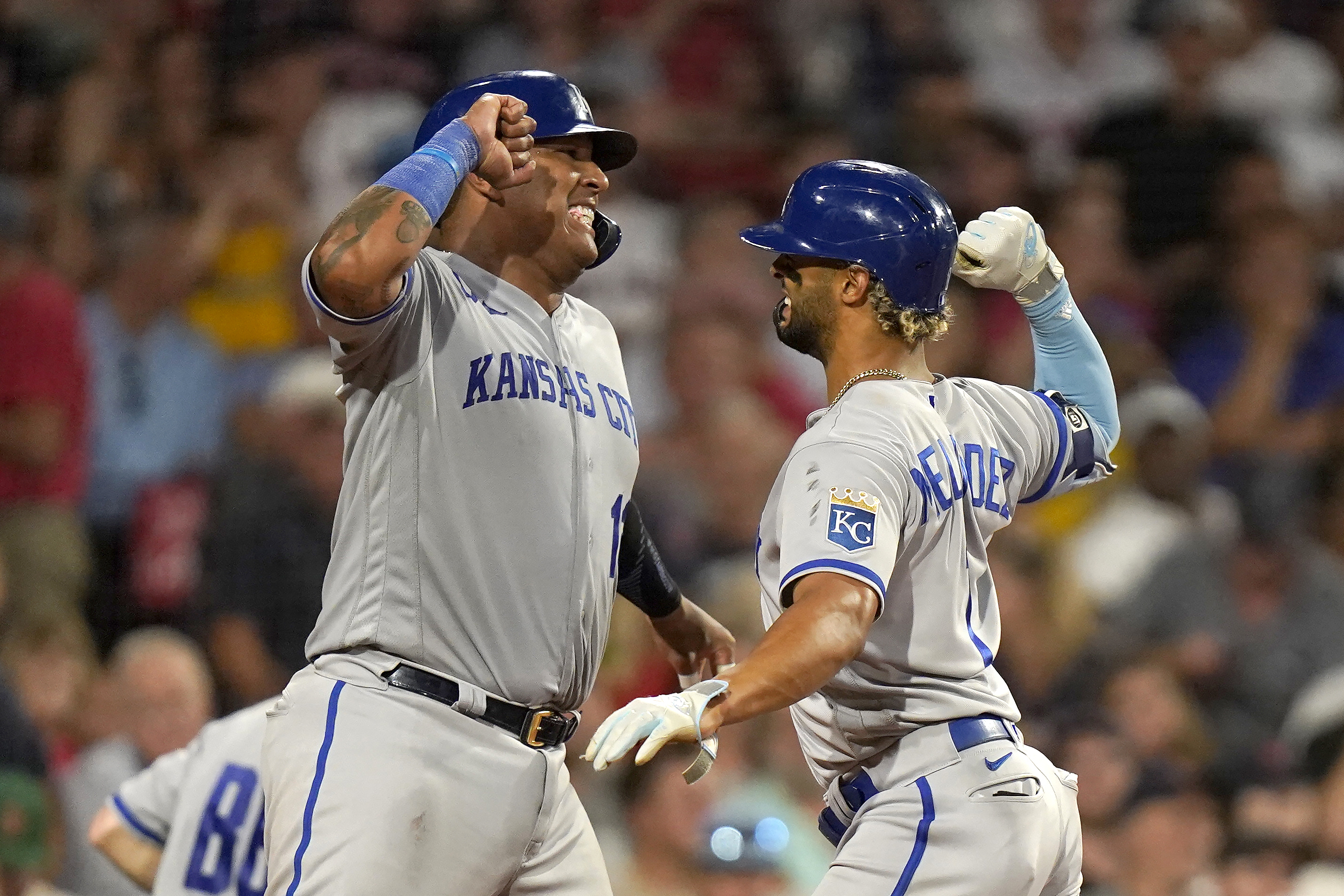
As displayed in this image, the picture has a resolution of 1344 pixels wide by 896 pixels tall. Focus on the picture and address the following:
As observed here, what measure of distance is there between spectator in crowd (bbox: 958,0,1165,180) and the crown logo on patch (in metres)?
5.06

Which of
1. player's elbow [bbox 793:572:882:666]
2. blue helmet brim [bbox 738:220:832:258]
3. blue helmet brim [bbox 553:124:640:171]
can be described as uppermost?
blue helmet brim [bbox 553:124:640:171]

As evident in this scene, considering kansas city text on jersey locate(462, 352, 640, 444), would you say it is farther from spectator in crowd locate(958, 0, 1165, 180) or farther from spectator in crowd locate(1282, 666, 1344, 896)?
spectator in crowd locate(958, 0, 1165, 180)

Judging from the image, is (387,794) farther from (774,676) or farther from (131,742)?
(131,742)

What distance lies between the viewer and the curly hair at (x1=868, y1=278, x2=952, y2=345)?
9.45ft

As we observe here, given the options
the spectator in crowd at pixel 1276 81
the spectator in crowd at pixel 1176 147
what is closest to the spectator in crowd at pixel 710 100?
the spectator in crowd at pixel 1176 147

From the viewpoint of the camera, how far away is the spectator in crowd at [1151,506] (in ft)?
19.9

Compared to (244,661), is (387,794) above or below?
above

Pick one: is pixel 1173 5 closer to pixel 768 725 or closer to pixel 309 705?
pixel 768 725

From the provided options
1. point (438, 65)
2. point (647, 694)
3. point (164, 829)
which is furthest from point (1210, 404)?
point (164, 829)

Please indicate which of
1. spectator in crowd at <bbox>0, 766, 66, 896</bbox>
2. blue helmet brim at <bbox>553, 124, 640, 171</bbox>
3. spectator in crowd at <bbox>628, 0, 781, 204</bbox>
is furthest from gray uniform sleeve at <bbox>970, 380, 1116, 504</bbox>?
spectator in crowd at <bbox>628, 0, 781, 204</bbox>

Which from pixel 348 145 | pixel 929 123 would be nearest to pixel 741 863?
pixel 929 123

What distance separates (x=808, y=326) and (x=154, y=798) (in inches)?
84.0

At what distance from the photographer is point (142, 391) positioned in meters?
6.70

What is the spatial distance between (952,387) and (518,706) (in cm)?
98
